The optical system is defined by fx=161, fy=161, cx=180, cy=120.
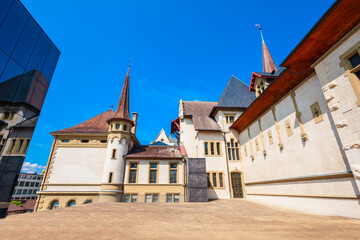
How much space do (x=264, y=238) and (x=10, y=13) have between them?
13.3m

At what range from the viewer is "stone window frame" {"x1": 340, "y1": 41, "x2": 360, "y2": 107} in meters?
6.70

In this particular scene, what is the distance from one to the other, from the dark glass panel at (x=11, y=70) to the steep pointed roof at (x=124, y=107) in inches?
509

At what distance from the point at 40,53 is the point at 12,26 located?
5.17 ft

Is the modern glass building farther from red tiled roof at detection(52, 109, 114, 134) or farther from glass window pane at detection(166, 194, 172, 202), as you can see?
glass window pane at detection(166, 194, 172, 202)

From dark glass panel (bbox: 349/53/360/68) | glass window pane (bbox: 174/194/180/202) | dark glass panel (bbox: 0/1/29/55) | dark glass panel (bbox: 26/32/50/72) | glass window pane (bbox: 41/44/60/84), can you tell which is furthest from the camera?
glass window pane (bbox: 174/194/180/202)

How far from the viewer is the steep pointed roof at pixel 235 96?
2256 centimetres

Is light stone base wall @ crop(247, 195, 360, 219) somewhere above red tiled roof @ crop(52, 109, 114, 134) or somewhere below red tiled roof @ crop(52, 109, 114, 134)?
below

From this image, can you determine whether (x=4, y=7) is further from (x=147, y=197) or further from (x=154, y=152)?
(x=147, y=197)

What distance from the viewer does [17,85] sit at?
7695mm

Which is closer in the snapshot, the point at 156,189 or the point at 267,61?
the point at 156,189

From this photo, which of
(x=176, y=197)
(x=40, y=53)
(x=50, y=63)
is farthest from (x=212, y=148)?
(x=40, y=53)

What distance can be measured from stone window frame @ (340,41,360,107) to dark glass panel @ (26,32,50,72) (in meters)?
15.2

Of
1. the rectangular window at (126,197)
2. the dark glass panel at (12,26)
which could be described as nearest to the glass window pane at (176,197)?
the rectangular window at (126,197)

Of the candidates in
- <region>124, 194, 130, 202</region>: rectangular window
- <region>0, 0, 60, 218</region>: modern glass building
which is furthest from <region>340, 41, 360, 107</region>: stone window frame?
<region>124, 194, 130, 202</region>: rectangular window
